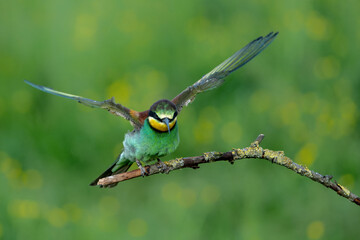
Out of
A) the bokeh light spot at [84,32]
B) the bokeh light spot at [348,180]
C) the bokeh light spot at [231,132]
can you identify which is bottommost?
the bokeh light spot at [348,180]

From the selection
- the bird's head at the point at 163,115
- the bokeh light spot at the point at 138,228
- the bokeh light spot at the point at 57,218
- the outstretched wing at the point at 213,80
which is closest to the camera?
the bird's head at the point at 163,115

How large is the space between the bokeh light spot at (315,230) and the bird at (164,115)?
56.9 inches

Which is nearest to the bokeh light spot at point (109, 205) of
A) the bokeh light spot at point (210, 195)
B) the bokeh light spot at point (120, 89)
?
the bokeh light spot at point (210, 195)

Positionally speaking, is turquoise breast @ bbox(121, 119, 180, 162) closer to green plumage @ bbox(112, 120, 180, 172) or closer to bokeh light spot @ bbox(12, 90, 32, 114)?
green plumage @ bbox(112, 120, 180, 172)

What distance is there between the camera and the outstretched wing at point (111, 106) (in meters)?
1.83

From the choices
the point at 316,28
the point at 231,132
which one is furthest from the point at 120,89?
the point at 316,28

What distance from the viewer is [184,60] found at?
4086 mm

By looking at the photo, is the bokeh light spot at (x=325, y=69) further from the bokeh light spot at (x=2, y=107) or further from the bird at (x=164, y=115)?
the bokeh light spot at (x=2, y=107)

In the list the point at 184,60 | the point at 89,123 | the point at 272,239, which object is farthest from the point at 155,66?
the point at 272,239

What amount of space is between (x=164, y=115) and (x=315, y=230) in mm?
1723

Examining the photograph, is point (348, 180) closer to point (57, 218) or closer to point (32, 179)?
point (57, 218)

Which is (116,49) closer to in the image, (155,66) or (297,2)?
(155,66)

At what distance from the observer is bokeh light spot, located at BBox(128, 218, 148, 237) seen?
3.19 m

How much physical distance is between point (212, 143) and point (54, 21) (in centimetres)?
148
